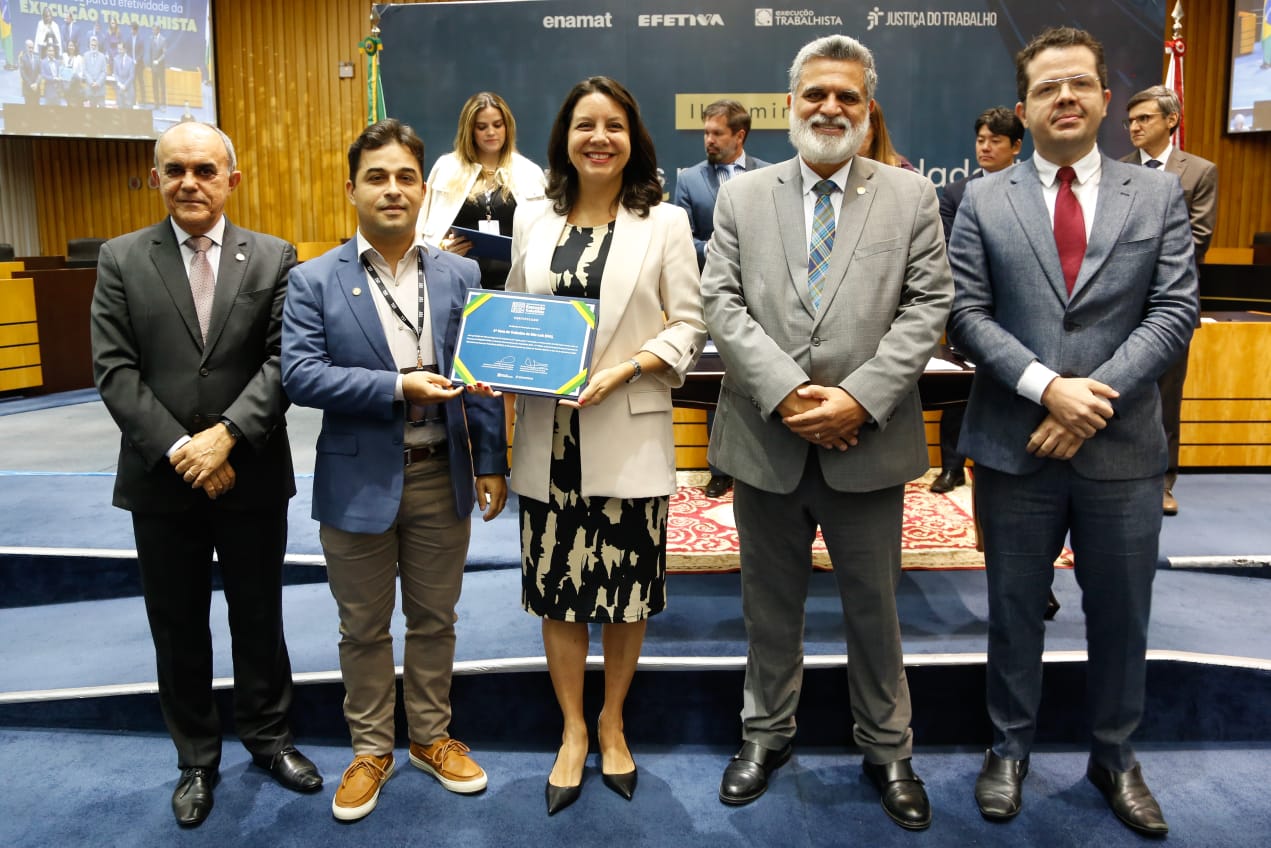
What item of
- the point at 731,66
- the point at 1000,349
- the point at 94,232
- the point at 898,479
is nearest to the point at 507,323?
the point at 898,479

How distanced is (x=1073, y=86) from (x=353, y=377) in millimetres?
1552

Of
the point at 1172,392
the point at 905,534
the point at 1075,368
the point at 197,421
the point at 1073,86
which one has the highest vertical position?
the point at 1073,86

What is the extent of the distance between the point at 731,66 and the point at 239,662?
5.65 metres

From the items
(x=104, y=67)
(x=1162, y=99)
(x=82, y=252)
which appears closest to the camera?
(x=1162, y=99)

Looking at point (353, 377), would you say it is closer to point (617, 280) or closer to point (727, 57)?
point (617, 280)

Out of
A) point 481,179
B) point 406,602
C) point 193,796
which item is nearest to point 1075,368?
point 406,602

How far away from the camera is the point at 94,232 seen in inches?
411

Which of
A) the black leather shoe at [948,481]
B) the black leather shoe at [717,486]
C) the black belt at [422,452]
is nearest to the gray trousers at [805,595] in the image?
the black belt at [422,452]

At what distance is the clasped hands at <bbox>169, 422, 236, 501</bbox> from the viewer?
2.04 meters

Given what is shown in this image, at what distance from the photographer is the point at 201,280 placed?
7.02 ft

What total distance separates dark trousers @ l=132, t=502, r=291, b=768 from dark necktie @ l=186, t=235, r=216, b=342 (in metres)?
0.41

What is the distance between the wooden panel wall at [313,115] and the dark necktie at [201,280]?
8.05m

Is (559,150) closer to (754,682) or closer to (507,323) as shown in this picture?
(507,323)

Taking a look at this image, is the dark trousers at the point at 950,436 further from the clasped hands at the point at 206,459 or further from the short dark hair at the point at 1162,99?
the clasped hands at the point at 206,459
